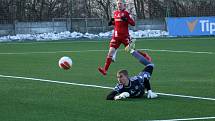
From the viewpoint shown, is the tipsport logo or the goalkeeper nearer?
the goalkeeper

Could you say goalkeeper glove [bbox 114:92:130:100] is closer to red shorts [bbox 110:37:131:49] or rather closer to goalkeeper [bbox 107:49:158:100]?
goalkeeper [bbox 107:49:158:100]

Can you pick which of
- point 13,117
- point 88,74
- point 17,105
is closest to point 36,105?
point 17,105

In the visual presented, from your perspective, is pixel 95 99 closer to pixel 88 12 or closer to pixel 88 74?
pixel 88 74

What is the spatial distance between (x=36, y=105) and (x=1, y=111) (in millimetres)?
875

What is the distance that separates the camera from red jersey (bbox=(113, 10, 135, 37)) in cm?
1574

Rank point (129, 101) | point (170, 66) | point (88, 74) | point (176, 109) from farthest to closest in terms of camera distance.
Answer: point (170, 66) < point (88, 74) < point (129, 101) < point (176, 109)

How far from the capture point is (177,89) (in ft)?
46.8

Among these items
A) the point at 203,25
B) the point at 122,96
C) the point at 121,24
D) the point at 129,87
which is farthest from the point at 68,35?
the point at 122,96

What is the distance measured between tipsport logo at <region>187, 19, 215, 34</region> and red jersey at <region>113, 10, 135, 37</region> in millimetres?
24381

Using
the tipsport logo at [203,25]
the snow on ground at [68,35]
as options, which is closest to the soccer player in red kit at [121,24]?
the tipsport logo at [203,25]

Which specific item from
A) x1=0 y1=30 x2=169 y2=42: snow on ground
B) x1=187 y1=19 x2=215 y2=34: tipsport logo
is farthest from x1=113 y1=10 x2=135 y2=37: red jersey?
x1=0 y1=30 x2=169 y2=42: snow on ground

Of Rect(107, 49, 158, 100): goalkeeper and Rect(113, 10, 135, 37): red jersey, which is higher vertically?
Rect(113, 10, 135, 37): red jersey

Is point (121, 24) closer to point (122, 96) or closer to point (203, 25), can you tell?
point (122, 96)

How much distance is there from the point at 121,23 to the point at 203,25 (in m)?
Result: 25.4
